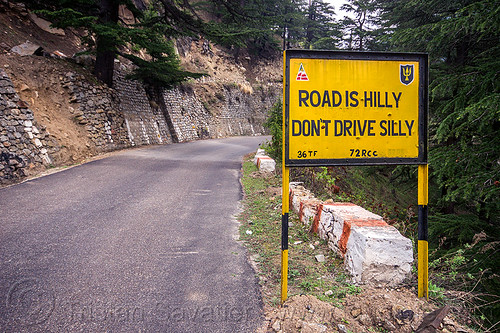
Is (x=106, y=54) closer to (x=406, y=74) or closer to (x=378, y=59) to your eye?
(x=378, y=59)

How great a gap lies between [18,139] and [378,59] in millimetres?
9693

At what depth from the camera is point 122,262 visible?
362 cm

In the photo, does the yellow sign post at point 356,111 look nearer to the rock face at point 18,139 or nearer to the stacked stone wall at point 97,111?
the rock face at point 18,139

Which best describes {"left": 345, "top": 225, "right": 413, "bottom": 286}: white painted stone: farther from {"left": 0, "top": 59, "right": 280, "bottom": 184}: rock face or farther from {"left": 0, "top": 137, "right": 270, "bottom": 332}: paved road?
{"left": 0, "top": 59, "right": 280, "bottom": 184}: rock face

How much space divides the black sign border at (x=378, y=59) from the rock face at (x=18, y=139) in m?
8.01

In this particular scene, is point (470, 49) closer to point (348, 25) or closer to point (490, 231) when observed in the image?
point (490, 231)

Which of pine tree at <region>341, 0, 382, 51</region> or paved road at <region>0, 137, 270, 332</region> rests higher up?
pine tree at <region>341, 0, 382, 51</region>

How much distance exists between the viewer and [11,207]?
5602 millimetres

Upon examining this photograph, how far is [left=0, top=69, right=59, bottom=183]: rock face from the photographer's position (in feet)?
26.6

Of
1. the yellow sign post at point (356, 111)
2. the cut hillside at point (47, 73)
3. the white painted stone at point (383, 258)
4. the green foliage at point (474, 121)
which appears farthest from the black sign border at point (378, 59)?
the cut hillside at point (47, 73)

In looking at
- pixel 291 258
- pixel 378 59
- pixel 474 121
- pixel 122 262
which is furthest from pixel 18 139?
pixel 474 121

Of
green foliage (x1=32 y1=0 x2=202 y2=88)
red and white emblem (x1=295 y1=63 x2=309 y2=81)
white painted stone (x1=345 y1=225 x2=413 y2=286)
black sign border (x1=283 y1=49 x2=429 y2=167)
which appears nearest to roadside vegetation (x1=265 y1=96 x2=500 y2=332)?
white painted stone (x1=345 y1=225 x2=413 y2=286)

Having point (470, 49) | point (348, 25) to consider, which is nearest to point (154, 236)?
point (470, 49)

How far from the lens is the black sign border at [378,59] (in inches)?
111
